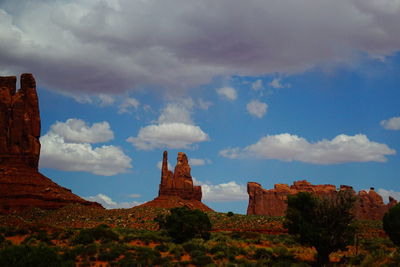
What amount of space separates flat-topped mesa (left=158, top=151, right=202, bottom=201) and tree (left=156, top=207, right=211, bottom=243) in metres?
87.6

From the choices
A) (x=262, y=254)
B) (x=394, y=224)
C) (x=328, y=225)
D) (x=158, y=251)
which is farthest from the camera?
(x=394, y=224)

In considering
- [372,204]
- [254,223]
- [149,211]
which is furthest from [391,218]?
[372,204]

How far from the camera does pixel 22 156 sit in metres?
83.6

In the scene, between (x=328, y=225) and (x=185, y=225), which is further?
(x=185, y=225)

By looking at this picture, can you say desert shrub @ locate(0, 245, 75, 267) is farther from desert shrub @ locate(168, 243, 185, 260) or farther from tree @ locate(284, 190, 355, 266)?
tree @ locate(284, 190, 355, 266)

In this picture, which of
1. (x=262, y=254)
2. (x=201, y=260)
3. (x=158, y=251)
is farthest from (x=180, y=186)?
(x=201, y=260)

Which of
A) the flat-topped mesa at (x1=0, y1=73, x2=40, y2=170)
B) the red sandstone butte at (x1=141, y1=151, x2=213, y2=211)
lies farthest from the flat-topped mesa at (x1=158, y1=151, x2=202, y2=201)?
the flat-topped mesa at (x1=0, y1=73, x2=40, y2=170)

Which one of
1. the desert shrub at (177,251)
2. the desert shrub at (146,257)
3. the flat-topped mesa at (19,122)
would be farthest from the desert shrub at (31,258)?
the flat-topped mesa at (19,122)

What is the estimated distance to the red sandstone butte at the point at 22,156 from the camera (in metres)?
73.4

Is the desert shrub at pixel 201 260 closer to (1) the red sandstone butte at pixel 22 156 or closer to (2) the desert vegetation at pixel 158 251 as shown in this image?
(2) the desert vegetation at pixel 158 251

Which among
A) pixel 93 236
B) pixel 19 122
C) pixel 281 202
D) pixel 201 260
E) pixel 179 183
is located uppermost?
pixel 19 122

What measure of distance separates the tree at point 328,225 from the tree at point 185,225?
1399 cm

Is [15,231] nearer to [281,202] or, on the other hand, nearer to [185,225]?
[185,225]

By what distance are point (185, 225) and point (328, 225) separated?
54.0 feet
